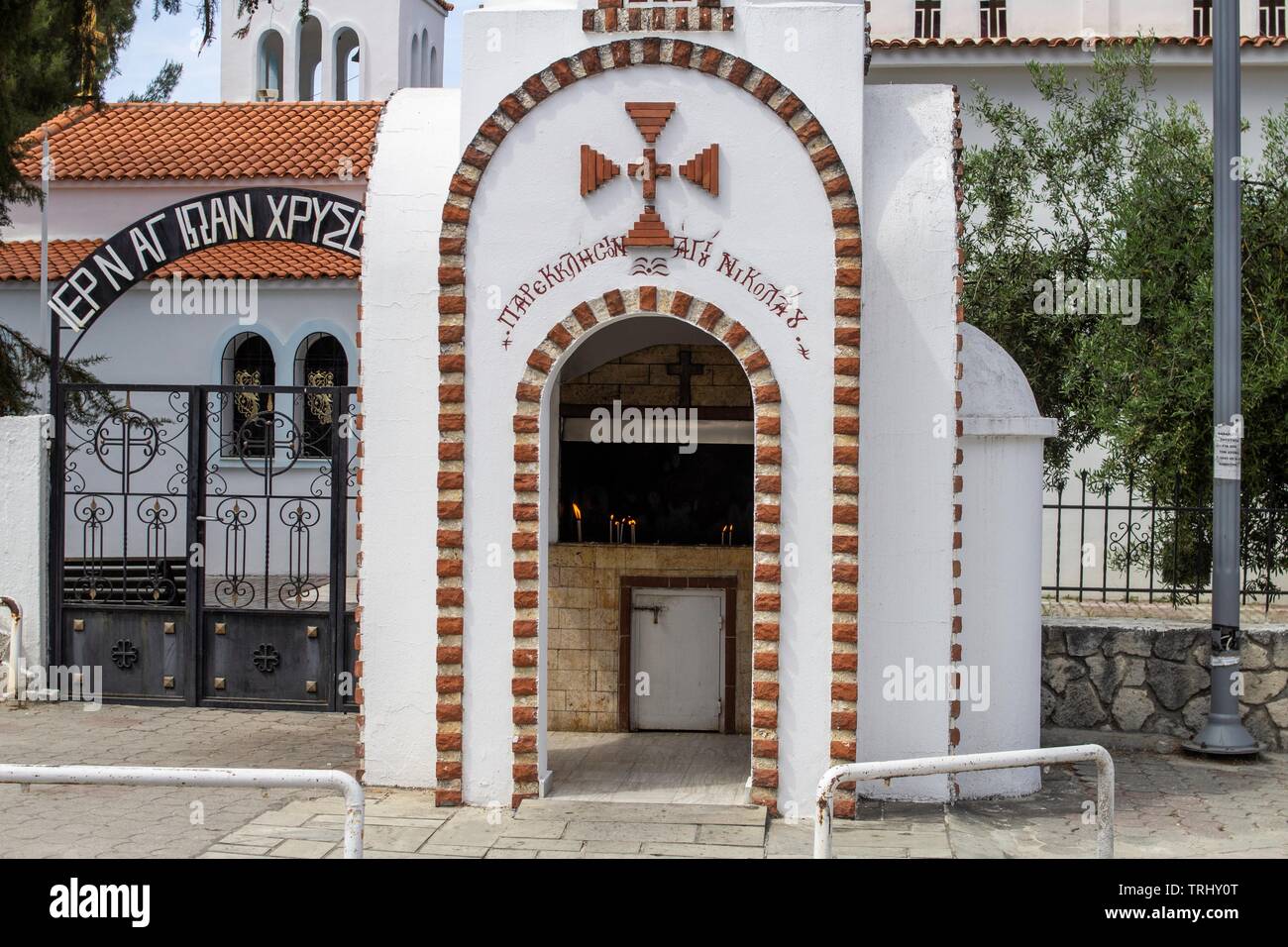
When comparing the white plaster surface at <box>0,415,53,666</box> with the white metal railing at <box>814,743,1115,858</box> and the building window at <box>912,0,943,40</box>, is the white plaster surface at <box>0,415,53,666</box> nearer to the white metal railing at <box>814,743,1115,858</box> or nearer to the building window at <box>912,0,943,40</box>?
the white metal railing at <box>814,743,1115,858</box>

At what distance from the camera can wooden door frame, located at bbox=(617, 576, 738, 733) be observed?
36.2 ft

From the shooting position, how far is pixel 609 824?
8.65 m

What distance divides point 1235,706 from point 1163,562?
3.19 metres

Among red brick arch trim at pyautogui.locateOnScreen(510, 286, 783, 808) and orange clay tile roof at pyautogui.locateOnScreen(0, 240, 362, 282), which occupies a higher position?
orange clay tile roof at pyautogui.locateOnScreen(0, 240, 362, 282)

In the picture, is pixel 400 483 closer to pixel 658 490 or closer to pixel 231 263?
pixel 658 490

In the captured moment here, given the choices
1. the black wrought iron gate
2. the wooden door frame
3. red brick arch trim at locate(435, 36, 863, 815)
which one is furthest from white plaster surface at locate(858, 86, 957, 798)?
the black wrought iron gate

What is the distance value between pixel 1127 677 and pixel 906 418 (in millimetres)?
3775

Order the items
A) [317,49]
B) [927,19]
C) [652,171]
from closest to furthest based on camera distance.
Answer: [652,171]
[927,19]
[317,49]

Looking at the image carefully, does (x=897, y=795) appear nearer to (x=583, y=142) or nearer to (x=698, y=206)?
(x=698, y=206)

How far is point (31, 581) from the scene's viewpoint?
1264 cm

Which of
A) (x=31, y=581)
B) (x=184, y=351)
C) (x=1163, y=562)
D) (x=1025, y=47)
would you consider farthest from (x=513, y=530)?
(x=1025, y=47)

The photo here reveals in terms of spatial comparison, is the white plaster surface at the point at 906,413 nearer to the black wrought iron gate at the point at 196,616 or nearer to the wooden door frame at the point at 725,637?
the wooden door frame at the point at 725,637

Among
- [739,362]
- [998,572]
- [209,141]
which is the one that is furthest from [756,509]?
[209,141]

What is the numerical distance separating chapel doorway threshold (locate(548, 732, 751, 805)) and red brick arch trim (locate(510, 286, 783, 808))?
1.30ft
